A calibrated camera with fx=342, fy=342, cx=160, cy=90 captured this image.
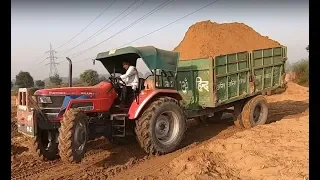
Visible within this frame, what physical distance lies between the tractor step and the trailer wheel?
3685 mm

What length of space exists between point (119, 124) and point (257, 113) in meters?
4.43

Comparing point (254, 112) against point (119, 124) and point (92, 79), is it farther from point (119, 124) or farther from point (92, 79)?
point (92, 79)

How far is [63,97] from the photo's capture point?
18.9 ft

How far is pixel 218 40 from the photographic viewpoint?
23.0 metres

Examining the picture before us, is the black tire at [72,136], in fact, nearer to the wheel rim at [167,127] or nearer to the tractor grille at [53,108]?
the tractor grille at [53,108]

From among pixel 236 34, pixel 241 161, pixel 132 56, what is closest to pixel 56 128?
pixel 132 56

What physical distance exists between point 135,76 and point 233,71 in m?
2.83

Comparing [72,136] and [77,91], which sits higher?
[77,91]

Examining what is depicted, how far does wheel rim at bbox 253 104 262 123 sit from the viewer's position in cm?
909

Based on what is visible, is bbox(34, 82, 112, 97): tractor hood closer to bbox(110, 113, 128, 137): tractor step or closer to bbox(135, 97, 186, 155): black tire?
bbox(110, 113, 128, 137): tractor step

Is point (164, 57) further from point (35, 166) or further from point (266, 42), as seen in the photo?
point (266, 42)

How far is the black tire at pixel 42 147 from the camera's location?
5836 mm

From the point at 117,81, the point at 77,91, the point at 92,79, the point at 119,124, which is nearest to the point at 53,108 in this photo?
the point at 77,91

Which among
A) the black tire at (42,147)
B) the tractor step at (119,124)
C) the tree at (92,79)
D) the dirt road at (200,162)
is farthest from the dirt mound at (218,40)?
the black tire at (42,147)
